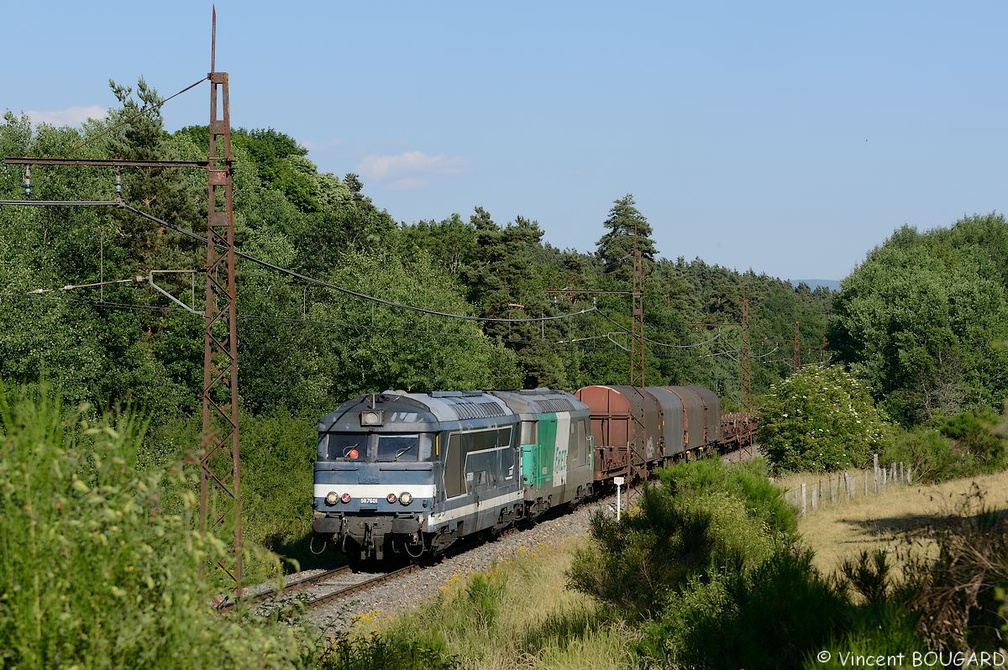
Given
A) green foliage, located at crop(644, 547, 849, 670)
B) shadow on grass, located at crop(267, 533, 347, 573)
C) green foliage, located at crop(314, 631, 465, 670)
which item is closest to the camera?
green foliage, located at crop(644, 547, 849, 670)

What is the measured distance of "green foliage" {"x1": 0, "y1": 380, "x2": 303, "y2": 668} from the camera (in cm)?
548

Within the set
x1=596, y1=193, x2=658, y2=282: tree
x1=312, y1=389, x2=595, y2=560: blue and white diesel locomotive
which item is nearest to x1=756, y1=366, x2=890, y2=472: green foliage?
x1=312, y1=389, x2=595, y2=560: blue and white diesel locomotive

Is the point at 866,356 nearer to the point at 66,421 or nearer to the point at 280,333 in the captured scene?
the point at 280,333

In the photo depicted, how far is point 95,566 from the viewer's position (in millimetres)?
5617

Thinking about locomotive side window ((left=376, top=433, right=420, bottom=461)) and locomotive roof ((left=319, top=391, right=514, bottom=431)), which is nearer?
locomotive side window ((left=376, top=433, right=420, bottom=461))

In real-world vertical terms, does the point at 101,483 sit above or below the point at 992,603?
above

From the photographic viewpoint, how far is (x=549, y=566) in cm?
2211

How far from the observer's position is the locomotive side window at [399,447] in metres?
22.2

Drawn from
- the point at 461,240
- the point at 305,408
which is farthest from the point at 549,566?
the point at 461,240

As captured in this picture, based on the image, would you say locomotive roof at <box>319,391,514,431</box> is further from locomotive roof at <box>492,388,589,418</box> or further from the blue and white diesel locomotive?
locomotive roof at <box>492,388,589,418</box>

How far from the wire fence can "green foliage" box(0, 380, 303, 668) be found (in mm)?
25807

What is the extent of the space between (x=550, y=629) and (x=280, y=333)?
34102 millimetres

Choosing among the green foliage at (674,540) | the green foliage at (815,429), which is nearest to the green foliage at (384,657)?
the green foliage at (674,540)

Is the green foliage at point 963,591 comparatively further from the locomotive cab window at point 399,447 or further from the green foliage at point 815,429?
the green foliage at point 815,429
